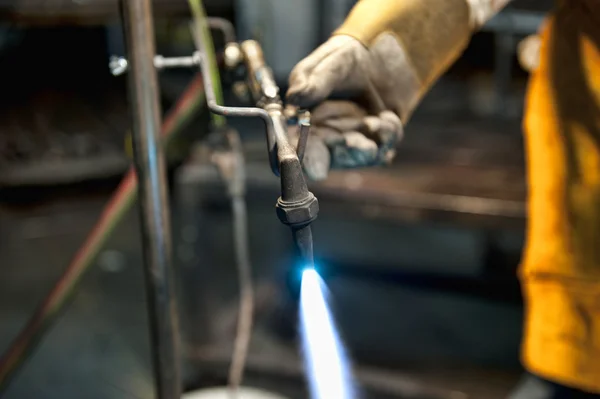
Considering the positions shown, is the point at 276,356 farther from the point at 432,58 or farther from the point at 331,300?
the point at 432,58

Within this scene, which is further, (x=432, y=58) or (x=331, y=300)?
(x=331, y=300)

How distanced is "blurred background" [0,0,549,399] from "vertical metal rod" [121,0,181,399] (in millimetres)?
160

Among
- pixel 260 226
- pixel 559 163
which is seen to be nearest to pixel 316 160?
pixel 559 163

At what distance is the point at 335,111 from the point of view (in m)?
0.69

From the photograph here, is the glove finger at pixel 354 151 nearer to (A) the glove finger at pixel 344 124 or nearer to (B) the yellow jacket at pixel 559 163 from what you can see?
(A) the glove finger at pixel 344 124

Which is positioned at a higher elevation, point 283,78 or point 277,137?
point 277,137

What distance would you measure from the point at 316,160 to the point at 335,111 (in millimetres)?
93

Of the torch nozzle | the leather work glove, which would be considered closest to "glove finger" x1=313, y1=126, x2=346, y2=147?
the leather work glove

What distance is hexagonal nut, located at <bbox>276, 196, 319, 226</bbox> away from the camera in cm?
45

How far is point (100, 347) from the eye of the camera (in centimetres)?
179

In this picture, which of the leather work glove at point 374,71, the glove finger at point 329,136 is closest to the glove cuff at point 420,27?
the leather work glove at point 374,71

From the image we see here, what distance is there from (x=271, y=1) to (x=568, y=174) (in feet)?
7.63

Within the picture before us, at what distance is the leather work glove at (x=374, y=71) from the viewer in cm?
64

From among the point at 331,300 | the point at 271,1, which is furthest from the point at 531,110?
the point at 271,1
